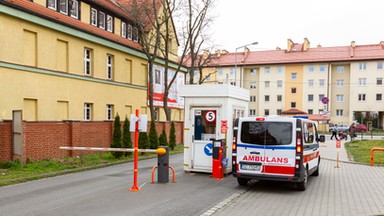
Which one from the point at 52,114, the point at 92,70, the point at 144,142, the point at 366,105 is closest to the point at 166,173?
the point at 144,142

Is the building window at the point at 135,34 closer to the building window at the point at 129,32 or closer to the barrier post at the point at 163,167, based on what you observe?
the building window at the point at 129,32

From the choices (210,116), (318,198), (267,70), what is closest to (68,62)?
(210,116)

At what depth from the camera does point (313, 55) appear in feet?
224

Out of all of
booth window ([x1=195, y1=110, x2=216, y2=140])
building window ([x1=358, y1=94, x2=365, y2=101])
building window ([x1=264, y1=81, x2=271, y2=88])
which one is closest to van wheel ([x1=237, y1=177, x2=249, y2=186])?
booth window ([x1=195, y1=110, x2=216, y2=140])

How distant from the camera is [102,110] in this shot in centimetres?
2552

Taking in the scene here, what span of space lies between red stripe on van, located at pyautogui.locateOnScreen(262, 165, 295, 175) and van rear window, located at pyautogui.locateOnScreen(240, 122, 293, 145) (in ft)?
2.09

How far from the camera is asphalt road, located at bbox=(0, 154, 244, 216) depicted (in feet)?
25.0

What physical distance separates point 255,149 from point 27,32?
578 inches

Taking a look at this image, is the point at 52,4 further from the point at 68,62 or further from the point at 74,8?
the point at 68,62

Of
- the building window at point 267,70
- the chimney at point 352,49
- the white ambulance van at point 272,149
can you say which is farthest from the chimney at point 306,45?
the white ambulance van at point 272,149

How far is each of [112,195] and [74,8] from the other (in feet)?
58.9

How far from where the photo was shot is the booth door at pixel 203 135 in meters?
12.8

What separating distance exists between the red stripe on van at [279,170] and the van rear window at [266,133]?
25.1 inches

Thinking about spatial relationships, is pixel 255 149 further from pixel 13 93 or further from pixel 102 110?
pixel 102 110
